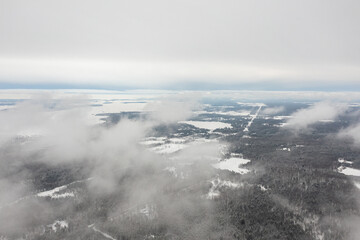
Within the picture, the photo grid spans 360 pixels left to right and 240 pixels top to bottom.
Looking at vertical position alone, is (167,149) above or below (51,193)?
below

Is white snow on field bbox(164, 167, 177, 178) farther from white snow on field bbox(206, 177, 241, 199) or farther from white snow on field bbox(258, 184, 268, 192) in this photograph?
white snow on field bbox(258, 184, 268, 192)

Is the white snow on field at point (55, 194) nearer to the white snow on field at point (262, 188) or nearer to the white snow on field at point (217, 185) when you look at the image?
the white snow on field at point (217, 185)

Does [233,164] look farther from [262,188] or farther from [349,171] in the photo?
[349,171]

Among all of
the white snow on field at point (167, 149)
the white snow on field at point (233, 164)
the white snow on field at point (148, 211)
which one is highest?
the white snow on field at point (148, 211)

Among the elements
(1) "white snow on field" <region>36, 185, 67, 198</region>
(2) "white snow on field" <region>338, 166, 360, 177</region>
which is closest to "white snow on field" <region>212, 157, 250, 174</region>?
(2) "white snow on field" <region>338, 166, 360, 177</region>

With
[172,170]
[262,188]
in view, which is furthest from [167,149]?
[262,188]

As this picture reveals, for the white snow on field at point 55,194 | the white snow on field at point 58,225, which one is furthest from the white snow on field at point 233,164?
the white snow on field at point 58,225

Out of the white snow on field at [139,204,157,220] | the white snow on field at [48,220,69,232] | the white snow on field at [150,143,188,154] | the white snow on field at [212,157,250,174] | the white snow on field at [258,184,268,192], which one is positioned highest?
the white snow on field at [258,184,268,192]
